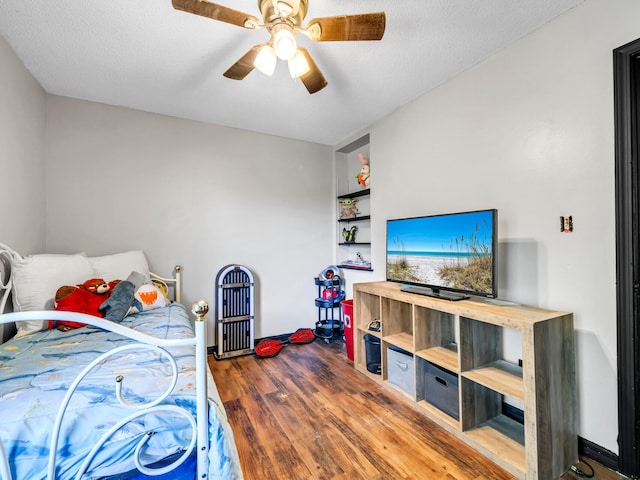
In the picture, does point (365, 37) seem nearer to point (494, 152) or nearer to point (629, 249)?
point (494, 152)

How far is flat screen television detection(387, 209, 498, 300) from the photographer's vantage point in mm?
1757

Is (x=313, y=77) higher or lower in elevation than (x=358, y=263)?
higher

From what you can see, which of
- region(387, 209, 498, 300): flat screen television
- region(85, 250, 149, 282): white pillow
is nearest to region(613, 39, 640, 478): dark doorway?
region(387, 209, 498, 300): flat screen television

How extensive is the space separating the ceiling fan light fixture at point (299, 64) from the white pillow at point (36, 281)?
209cm

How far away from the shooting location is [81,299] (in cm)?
191

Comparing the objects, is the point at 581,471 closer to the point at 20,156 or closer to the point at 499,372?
the point at 499,372

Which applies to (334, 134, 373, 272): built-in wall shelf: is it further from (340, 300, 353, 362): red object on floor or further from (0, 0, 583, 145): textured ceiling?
(0, 0, 583, 145): textured ceiling

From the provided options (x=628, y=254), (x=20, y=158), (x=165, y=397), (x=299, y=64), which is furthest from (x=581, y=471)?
(x=20, y=158)

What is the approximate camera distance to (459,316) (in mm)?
1755

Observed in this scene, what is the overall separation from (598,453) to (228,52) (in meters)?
3.26

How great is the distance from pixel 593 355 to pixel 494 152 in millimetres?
1357

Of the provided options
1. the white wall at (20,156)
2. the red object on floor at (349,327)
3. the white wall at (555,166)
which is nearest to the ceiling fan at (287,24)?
the white wall at (555,166)

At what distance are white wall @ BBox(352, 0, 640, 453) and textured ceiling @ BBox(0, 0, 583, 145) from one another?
0.19 metres

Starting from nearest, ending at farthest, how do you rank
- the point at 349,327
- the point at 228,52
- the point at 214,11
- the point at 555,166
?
the point at 214,11 < the point at 555,166 < the point at 228,52 < the point at 349,327
